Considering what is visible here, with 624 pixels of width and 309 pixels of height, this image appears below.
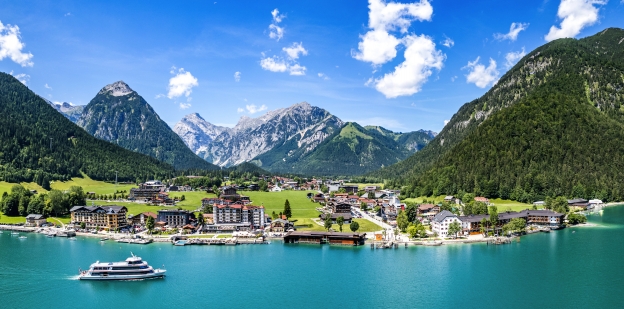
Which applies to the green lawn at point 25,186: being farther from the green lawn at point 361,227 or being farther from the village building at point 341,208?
the village building at point 341,208

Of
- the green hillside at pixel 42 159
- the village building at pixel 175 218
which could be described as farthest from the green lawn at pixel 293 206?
the green hillside at pixel 42 159

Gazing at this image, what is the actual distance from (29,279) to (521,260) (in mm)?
65685

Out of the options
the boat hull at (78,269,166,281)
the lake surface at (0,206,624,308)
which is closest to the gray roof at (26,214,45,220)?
the lake surface at (0,206,624,308)

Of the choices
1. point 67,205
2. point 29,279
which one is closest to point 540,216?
point 29,279

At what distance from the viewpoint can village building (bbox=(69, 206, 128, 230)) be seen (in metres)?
94.9

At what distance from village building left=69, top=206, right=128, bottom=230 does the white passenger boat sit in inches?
1494

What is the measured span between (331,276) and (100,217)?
Answer: 6060 cm

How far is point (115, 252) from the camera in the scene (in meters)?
73.1

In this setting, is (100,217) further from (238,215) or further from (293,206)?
(293,206)

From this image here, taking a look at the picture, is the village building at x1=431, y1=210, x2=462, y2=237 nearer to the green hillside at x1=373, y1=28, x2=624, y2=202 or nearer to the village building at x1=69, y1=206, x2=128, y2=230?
the green hillside at x1=373, y1=28, x2=624, y2=202

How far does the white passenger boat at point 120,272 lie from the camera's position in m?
57.9

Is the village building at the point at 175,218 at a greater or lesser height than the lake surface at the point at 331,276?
greater

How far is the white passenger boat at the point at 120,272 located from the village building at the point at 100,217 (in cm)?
3796

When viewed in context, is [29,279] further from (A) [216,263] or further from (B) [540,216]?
(B) [540,216]
